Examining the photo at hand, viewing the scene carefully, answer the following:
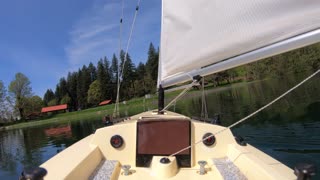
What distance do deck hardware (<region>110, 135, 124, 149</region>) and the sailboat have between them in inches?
0.7

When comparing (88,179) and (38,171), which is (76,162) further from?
(38,171)

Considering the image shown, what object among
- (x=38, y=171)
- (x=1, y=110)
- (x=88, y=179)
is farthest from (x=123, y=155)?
(x=1, y=110)

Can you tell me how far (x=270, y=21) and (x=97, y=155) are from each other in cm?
335

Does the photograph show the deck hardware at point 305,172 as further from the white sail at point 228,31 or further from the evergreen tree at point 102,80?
the evergreen tree at point 102,80

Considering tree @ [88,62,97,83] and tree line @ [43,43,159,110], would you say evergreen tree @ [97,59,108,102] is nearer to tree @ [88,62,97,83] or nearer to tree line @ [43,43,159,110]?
tree line @ [43,43,159,110]

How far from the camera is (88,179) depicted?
3.99 m

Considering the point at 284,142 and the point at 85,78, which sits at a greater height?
the point at 85,78

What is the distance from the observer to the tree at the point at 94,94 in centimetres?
9475

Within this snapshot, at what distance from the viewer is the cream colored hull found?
3559mm

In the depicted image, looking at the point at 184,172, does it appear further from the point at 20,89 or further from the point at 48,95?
the point at 48,95

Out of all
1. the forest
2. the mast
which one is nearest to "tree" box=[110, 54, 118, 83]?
the forest

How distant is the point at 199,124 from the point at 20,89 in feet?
292

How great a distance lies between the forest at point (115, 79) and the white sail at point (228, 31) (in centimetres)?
5882

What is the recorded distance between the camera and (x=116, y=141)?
4891 mm
